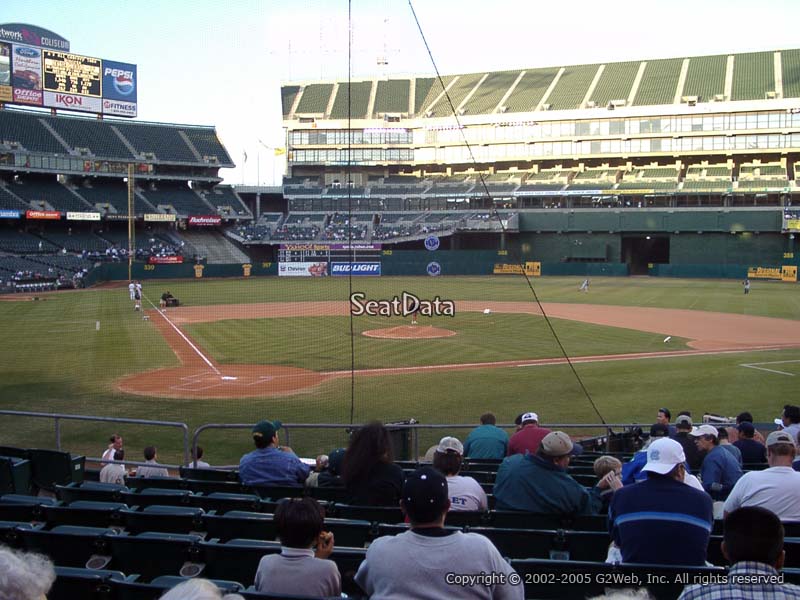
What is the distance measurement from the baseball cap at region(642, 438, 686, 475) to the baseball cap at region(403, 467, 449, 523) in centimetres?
140

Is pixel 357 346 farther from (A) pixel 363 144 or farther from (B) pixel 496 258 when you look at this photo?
(A) pixel 363 144

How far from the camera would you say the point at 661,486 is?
3.77m

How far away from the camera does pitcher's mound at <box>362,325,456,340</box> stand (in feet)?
81.7

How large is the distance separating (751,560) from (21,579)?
2426 mm

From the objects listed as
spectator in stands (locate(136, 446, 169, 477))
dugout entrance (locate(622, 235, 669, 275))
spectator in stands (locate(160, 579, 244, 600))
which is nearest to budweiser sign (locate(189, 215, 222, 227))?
dugout entrance (locate(622, 235, 669, 275))

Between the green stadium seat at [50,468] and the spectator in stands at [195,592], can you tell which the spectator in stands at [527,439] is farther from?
the spectator in stands at [195,592]

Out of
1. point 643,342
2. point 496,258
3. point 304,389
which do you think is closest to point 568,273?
point 496,258

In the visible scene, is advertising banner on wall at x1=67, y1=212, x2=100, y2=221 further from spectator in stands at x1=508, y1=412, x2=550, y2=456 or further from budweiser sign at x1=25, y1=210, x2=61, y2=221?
spectator in stands at x1=508, y1=412, x2=550, y2=456

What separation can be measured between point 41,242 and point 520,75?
149ft

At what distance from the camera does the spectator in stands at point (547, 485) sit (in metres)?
4.57

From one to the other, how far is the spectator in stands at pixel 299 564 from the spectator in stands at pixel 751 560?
1.48 m

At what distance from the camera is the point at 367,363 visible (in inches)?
783

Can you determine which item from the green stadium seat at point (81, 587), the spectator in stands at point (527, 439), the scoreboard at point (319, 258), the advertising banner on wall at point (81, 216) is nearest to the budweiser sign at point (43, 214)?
the advertising banner on wall at point (81, 216)

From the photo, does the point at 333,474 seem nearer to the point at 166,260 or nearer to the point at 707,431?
the point at 707,431
